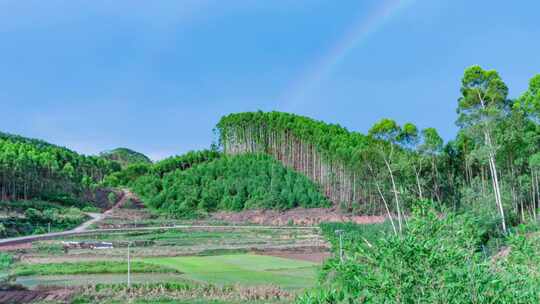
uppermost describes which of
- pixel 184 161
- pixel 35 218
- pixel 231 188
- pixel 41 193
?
pixel 184 161

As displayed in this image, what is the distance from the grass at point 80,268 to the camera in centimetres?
2417

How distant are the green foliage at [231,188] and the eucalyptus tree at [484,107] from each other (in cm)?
3138

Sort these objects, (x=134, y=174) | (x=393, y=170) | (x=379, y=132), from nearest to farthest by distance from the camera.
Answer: (x=393, y=170), (x=379, y=132), (x=134, y=174)

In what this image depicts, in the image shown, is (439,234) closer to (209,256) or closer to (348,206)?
(209,256)

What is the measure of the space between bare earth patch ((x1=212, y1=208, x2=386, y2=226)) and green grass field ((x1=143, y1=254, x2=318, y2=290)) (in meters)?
19.6

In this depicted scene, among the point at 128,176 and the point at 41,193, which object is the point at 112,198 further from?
the point at 128,176

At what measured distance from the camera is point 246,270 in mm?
26672

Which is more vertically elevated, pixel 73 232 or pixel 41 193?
pixel 41 193

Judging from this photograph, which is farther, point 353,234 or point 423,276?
point 353,234

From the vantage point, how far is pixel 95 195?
74125 mm

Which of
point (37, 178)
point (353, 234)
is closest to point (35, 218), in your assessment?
point (37, 178)

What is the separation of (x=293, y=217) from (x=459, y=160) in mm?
19192

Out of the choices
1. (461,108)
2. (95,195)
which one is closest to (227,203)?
(95,195)

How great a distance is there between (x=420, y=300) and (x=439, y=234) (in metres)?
0.95
